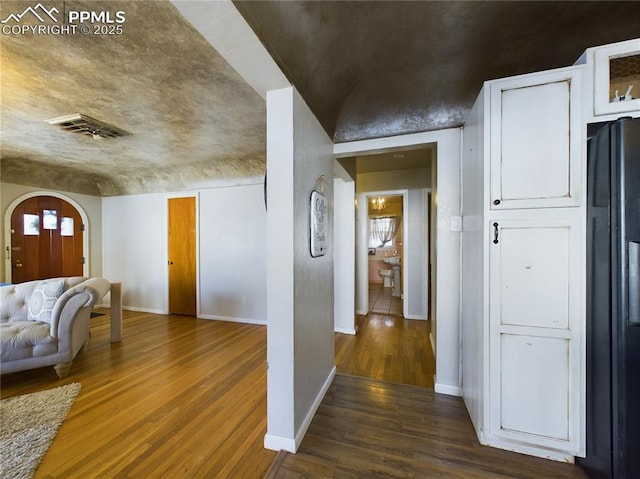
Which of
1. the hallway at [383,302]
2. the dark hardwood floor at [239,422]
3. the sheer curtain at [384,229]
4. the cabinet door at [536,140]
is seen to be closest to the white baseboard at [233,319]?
the dark hardwood floor at [239,422]

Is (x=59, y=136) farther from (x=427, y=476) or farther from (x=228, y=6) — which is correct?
(x=427, y=476)

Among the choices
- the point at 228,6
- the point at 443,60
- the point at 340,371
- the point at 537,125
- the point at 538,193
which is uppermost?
the point at 443,60

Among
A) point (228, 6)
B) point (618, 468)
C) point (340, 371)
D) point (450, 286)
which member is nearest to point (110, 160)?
point (228, 6)

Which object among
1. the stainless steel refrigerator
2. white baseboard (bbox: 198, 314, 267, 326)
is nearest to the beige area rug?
white baseboard (bbox: 198, 314, 267, 326)

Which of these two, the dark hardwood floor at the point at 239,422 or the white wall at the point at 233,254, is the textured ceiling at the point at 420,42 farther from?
the white wall at the point at 233,254

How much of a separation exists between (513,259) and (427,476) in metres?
1.24

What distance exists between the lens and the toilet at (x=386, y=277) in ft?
21.2

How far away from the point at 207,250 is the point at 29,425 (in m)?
2.71

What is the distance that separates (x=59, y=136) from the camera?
9.28ft

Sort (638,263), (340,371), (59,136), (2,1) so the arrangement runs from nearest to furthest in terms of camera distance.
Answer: (638,263)
(2,1)
(340,371)
(59,136)

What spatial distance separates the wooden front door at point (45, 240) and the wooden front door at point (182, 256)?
5.91 feet

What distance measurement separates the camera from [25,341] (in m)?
2.17

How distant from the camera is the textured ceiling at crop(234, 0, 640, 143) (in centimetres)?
116

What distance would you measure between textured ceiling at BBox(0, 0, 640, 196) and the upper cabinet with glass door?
0.13 metres
